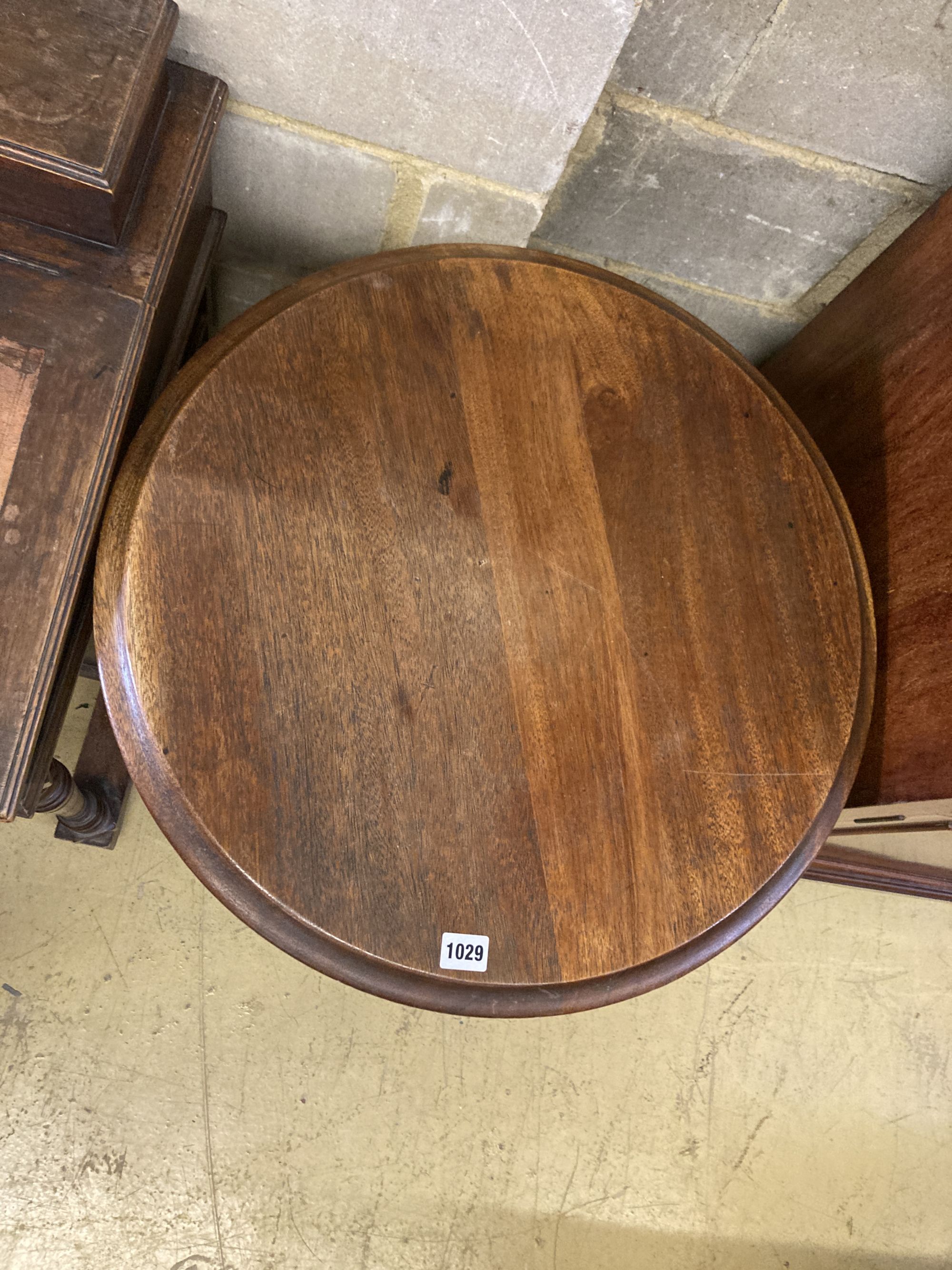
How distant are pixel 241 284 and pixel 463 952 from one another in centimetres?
108

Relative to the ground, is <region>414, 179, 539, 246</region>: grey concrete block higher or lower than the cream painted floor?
higher

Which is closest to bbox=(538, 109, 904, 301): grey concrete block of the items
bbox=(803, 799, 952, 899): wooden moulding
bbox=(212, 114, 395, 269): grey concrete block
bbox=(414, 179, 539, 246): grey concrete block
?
bbox=(414, 179, 539, 246): grey concrete block

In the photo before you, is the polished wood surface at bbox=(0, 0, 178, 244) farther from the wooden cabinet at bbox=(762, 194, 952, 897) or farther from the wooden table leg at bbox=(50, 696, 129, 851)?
the wooden cabinet at bbox=(762, 194, 952, 897)

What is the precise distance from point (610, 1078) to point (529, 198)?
145cm

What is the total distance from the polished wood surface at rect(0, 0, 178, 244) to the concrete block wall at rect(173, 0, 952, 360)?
10cm

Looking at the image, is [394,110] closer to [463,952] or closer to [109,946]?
[463,952]

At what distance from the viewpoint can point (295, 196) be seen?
42.9 inches

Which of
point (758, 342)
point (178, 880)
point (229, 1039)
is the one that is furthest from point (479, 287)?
point (229, 1039)

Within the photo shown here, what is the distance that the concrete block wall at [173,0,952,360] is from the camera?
34.2 inches

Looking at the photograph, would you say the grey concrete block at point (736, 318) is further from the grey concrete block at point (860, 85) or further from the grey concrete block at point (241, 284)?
the grey concrete block at point (241, 284)

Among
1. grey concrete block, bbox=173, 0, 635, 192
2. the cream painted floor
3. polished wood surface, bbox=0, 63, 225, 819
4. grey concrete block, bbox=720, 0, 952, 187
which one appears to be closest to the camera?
polished wood surface, bbox=0, 63, 225, 819

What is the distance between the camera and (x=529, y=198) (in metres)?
1.05

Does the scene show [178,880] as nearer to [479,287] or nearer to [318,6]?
[479,287]

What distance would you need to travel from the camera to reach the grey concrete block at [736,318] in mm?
1389
